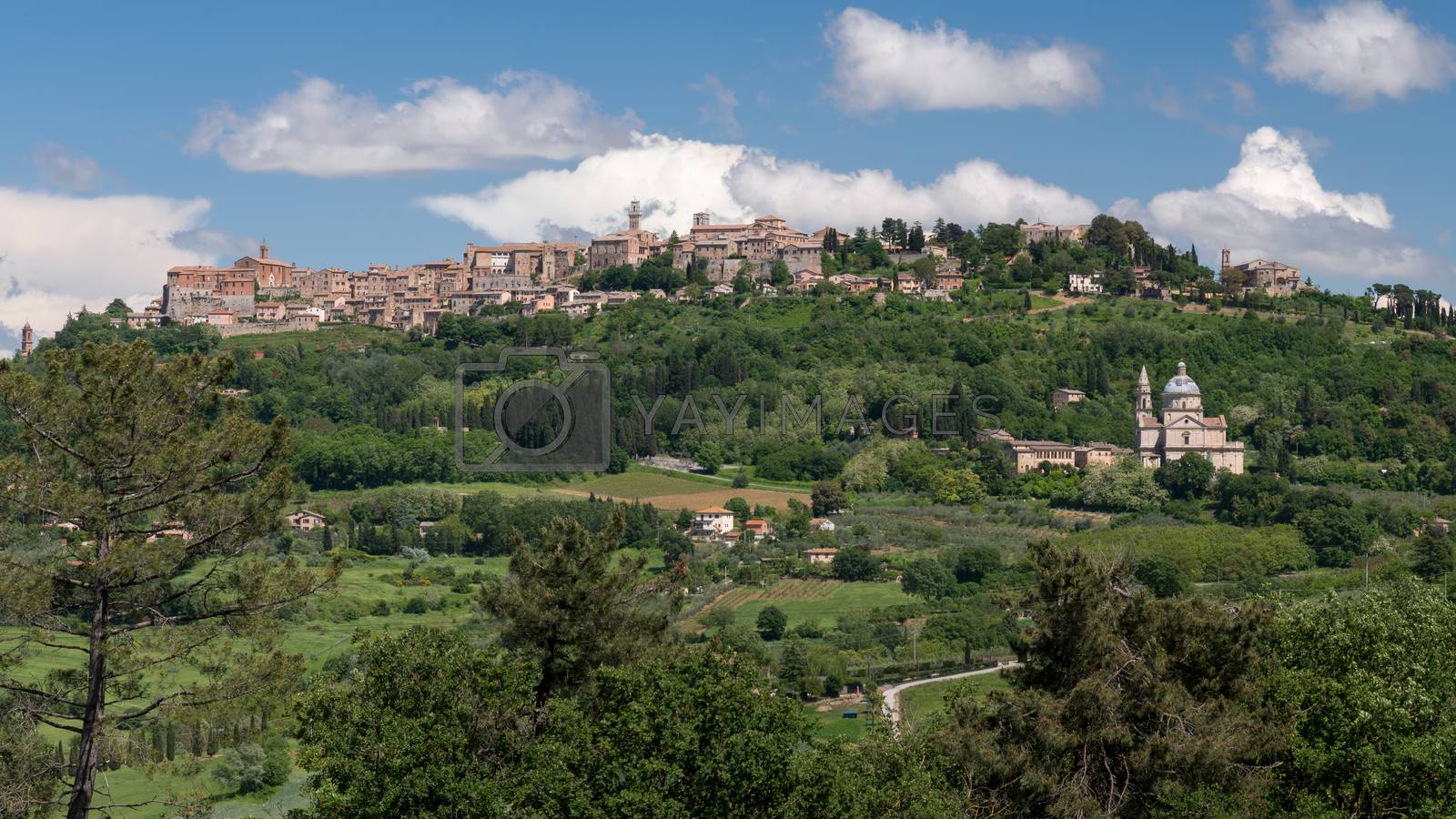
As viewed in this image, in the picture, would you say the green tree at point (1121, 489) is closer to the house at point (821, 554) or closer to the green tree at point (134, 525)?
the house at point (821, 554)

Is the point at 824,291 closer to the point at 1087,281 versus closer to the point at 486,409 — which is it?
the point at 1087,281

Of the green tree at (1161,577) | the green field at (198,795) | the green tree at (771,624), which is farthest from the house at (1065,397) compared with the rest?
the green field at (198,795)

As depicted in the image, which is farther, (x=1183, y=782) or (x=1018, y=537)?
(x=1018, y=537)

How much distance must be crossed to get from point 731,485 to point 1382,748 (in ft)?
182

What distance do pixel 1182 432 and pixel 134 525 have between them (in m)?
60.5

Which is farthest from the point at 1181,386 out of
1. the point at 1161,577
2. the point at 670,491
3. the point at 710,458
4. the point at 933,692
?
the point at 933,692

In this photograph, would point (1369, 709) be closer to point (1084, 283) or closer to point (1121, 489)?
point (1121, 489)

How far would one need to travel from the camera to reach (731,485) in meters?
72.9

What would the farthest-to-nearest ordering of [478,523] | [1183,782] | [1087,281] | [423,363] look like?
[1087,281], [423,363], [478,523], [1183,782]

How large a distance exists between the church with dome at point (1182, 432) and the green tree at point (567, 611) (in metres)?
54.7

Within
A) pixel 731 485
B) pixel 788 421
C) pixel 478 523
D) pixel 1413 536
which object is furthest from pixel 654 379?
pixel 1413 536

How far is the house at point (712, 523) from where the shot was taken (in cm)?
6431

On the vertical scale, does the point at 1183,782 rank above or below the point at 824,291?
below

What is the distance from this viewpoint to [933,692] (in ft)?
132
